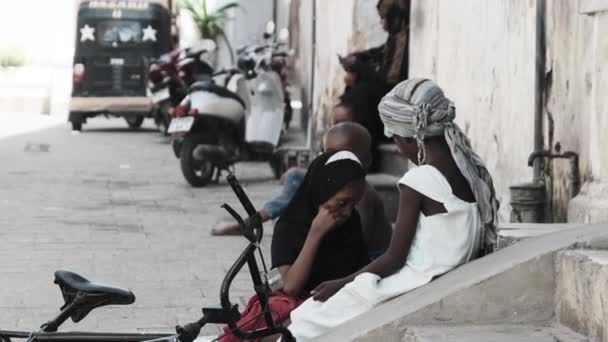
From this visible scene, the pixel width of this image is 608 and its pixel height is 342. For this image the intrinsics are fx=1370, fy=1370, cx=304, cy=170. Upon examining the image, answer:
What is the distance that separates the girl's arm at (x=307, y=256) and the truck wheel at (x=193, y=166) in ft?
26.9

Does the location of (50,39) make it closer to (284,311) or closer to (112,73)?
(112,73)

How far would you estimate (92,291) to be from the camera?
163 inches

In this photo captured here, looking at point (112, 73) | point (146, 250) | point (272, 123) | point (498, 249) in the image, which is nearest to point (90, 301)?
point (498, 249)

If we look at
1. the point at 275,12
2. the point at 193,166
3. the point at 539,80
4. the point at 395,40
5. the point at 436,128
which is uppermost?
the point at 436,128

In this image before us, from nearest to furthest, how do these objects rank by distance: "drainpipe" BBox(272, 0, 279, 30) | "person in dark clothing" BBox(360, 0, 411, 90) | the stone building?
the stone building
"person in dark clothing" BBox(360, 0, 411, 90)
"drainpipe" BBox(272, 0, 279, 30)

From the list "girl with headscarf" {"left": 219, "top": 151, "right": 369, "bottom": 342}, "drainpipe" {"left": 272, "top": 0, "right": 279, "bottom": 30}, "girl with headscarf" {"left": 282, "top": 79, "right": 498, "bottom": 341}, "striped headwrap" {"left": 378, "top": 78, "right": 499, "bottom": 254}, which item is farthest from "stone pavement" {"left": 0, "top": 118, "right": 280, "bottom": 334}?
"drainpipe" {"left": 272, "top": 0, "right": 279, "bottom": 30}

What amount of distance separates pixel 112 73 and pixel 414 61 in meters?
12.6

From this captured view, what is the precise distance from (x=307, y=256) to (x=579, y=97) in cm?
214

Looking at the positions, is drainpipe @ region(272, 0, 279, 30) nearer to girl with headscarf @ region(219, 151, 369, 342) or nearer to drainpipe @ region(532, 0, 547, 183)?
drainpipe @ region(532, 0, 547, 183)

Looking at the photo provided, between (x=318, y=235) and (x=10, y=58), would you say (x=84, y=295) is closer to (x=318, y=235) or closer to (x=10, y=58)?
(x=318, y=235)

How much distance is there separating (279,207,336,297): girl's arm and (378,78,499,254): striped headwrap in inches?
15.9

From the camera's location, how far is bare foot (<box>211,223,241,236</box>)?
976cm

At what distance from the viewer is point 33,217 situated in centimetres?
1061

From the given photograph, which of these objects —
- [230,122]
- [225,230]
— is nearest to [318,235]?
[225,230]
